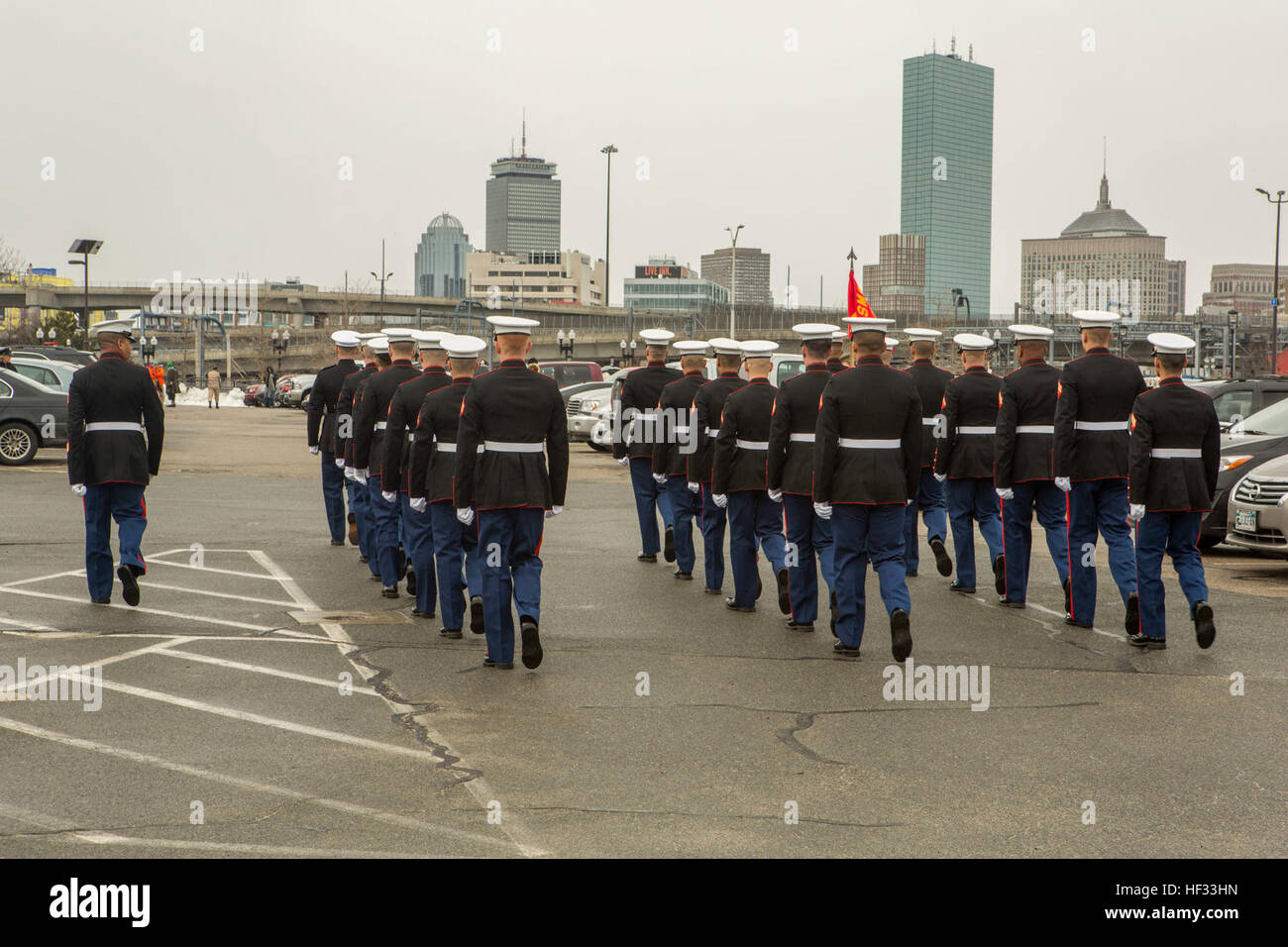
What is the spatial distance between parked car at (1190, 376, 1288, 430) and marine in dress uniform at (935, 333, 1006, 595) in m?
6.35

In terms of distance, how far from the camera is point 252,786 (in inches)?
223

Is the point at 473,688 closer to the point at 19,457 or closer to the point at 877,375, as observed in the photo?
the point at 877,375

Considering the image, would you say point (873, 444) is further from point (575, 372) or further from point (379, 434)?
point (575, 372)

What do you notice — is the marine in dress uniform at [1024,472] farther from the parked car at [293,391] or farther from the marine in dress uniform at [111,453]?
the parked car at [293,391]

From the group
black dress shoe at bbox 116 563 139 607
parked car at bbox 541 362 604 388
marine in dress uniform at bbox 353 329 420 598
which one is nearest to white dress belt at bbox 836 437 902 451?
marine in dress uniform at bbox 353 329 420 598

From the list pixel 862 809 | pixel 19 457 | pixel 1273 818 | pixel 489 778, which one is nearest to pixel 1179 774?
pixel 1273 818

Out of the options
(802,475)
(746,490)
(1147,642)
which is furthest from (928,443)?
(1147,642)

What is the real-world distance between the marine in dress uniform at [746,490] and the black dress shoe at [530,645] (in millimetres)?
2811

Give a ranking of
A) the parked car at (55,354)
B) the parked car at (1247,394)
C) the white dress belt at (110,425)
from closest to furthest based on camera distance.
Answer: the white dress belt at (110,425)
the parked car at (1247,394)
the parked car at (55,354)

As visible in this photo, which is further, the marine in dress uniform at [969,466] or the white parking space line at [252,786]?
the marine in dress uniform at [969,466]

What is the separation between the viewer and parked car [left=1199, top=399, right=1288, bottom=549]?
14.0 metres

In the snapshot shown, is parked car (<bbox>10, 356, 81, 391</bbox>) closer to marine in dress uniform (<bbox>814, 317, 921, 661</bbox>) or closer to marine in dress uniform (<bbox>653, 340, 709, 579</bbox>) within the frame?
marine in dress uniform (<bbox>653, 340, 709, 579</bbox>)

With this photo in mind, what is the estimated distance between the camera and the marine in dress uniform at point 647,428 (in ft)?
42.8

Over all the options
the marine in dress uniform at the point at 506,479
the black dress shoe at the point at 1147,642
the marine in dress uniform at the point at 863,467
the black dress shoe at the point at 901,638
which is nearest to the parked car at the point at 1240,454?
the black dress shoe at the point at 1147,642
